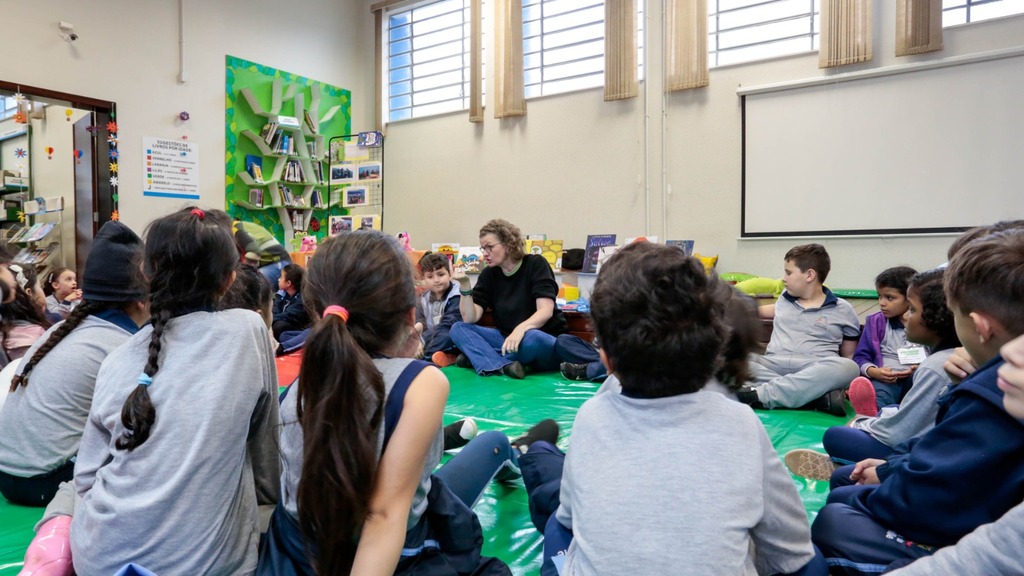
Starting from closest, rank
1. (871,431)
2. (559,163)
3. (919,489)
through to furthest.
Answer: (919,489)
(871,431)
(559,163)

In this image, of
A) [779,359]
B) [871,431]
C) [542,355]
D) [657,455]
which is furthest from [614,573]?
[542,355]

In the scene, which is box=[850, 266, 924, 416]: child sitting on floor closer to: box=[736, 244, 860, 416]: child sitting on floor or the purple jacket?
the purple jacket

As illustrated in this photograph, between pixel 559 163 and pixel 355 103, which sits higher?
pixel 355 103

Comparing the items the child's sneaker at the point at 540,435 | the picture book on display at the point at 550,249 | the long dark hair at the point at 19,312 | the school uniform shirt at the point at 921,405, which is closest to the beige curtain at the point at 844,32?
the picture book on display at the point at 550,249

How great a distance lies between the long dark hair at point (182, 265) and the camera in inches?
43.1

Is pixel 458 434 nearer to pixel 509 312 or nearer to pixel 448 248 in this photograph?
pixel 509 312

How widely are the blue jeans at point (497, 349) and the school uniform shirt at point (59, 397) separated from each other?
Answer: 2183 millimetres

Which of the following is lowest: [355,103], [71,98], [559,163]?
[559,163]

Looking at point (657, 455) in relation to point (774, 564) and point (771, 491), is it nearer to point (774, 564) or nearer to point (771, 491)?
point (771, 491)

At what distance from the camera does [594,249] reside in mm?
5344

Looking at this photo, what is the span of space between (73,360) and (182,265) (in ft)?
1.93

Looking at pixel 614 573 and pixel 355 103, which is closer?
pixel 614 573

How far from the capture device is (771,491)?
2.69 feet

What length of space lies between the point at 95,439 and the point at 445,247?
16.4ft
